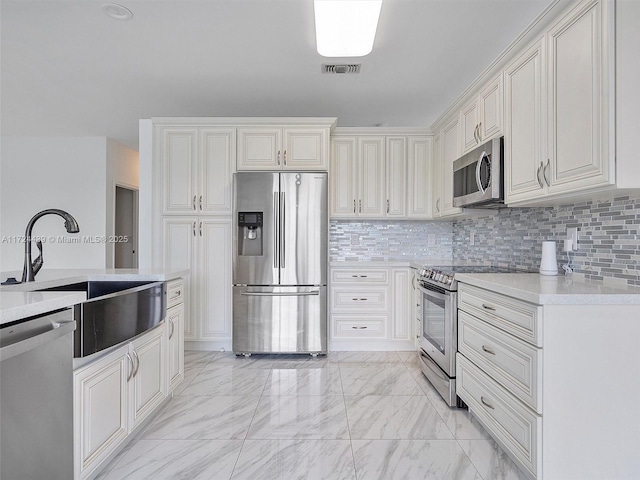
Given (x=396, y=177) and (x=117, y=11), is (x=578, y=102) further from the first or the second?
(x=117, y=11)

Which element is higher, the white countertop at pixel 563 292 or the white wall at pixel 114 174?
the white wall at pixel 114 174

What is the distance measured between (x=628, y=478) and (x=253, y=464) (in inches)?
64.5

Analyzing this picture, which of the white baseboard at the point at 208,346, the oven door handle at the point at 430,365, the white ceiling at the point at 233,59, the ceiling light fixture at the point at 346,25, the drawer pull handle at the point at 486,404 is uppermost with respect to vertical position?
the white ceiling at the point at 233,59

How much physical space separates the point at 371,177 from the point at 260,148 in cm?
120

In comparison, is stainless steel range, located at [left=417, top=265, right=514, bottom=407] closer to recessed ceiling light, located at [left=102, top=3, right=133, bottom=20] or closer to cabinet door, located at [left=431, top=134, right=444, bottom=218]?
cabinet door, located at [left=431, top=134, right=444, bottom=218]

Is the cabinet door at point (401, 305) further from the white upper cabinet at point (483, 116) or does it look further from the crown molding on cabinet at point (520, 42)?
the crown molding on cabinet at point (520, 42)

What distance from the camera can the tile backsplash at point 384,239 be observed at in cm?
412

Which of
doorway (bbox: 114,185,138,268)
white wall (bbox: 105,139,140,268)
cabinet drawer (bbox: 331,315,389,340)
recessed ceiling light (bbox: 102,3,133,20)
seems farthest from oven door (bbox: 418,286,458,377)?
doorway (bbox: 114,185,138,268)

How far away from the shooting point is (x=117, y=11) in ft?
7.43

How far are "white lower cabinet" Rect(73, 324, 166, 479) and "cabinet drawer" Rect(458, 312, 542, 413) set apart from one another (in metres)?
1.87

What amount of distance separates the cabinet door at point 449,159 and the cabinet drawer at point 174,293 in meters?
2.35

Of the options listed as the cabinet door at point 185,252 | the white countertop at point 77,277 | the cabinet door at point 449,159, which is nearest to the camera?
the white countertop at point 77,277

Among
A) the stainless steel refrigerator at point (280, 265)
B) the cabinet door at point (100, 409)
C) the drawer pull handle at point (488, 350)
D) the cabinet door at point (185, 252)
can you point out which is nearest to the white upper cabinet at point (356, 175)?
the stainless steel refrigerator at point (280, 265)

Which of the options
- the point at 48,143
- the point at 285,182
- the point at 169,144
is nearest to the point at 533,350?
the point at 285,182
